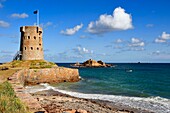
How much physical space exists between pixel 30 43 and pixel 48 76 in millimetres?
10857

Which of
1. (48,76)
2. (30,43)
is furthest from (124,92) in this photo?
(30,43)

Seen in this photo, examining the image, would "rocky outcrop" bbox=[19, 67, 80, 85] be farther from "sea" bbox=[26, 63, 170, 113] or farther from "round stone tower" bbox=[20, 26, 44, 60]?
"round stone tower" bbox=[20, 26, 44, 60]

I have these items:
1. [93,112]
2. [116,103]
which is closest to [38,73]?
[116,103]

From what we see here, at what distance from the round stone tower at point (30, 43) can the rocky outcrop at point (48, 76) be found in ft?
28.6

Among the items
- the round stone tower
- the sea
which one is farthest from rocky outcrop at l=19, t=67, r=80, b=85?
the round stone tower

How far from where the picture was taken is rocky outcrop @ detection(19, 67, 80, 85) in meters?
39.2

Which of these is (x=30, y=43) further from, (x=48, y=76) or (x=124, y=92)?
(x=124, y=92)

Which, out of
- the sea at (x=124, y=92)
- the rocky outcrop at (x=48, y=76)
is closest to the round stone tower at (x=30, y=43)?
the rocky outcrop at (x=48, y=76)

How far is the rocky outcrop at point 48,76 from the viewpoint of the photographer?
39.2 metres

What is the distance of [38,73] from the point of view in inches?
1587

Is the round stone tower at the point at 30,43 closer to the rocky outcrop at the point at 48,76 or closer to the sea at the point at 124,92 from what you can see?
the rocky outcrop at the point at 48,76

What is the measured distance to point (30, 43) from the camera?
4922cm

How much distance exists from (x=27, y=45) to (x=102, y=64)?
10824cm

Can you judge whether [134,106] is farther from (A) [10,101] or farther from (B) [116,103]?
(A) [10,101]
